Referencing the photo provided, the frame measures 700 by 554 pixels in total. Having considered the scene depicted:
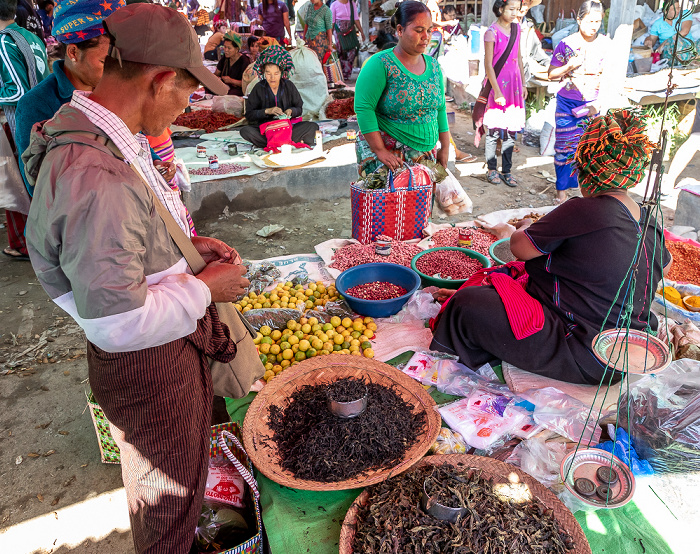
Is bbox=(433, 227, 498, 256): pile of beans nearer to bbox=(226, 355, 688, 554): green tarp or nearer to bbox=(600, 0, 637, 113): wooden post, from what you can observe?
bbox=(226, 355, 688, 554): green tarp

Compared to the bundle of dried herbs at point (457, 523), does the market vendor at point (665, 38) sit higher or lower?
higher

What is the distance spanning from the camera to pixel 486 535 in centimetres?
157

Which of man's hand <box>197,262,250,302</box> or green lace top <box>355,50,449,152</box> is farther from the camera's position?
green lace top <box>355,50,449,152</box>

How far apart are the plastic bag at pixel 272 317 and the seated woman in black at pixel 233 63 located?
18.2ft

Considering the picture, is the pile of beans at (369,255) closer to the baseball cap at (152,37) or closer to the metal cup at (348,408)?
the metal cup at (348,408)

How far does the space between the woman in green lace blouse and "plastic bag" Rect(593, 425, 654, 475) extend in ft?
7.90

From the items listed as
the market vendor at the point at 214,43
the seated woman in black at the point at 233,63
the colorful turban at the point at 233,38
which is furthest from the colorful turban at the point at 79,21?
the market vendor at the point at 214,43

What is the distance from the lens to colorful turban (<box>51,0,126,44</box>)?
2471mm

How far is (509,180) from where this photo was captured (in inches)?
241

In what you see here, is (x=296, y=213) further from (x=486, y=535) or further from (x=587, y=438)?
(x=486, y=535)

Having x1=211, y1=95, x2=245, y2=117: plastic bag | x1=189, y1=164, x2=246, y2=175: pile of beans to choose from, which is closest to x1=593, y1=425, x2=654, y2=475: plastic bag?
x1=189, y1=164, x2=246, y2=175: pile of beans

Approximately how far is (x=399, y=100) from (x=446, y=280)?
1386 millimetres

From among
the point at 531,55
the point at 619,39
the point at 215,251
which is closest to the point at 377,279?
the point at 215,251

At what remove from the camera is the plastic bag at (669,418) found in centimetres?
194
